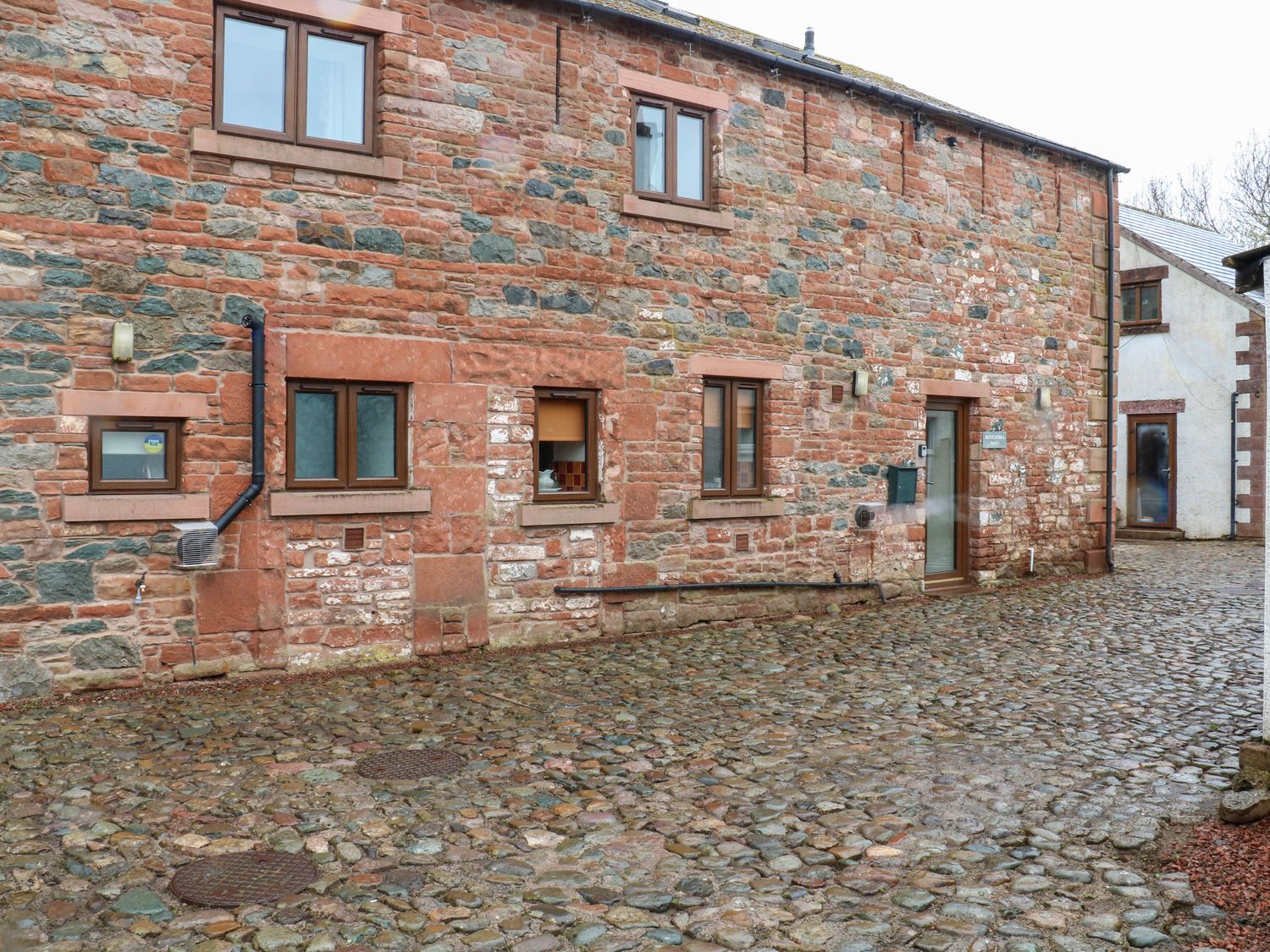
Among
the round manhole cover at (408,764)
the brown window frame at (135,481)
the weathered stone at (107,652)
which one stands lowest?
the round manhole cover at (408,764)

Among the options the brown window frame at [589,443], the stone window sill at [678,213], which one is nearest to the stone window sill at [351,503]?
the brown window frame at [589,443]

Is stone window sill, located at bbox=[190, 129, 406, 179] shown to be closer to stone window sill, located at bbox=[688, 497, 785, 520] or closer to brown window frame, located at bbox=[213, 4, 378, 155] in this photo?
brown window frame, located at bbox=[213, 4, 378, 155]

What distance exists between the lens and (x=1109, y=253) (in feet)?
45.0

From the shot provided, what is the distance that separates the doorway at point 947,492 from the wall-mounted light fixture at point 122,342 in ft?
28.3

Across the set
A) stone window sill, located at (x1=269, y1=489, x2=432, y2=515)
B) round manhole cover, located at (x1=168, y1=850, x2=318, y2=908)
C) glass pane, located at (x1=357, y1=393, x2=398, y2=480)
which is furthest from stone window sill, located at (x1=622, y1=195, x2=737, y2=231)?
round manhole cover, located at (x1=168, y1=850, x2=318, y2=908)

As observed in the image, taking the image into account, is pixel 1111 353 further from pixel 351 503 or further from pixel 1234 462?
pixel 351 503

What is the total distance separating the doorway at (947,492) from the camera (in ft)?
39.4

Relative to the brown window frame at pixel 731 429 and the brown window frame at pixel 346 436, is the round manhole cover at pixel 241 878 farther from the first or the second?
the brown window frame at pixel 731 429

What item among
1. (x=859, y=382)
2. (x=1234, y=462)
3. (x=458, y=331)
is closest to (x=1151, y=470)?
(x=1234, y=462)

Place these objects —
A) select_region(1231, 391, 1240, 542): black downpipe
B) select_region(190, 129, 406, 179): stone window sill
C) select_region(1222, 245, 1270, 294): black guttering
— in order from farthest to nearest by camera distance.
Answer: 1. select_region(1231, 391, 1240, 542): black downpipe
2. select_region(190, 129, 406, 179): stone window sill
3. select_region(1222, 245, 1270, 294): black guttering

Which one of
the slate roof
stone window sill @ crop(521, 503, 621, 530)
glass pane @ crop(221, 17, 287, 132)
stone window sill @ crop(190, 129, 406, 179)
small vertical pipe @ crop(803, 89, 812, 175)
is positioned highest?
the slate roof

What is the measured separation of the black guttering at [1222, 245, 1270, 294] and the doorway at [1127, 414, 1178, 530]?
15.3 m

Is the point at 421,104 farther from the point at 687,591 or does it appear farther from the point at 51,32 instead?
the point at 687,591

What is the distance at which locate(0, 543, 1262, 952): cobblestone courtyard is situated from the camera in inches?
139
